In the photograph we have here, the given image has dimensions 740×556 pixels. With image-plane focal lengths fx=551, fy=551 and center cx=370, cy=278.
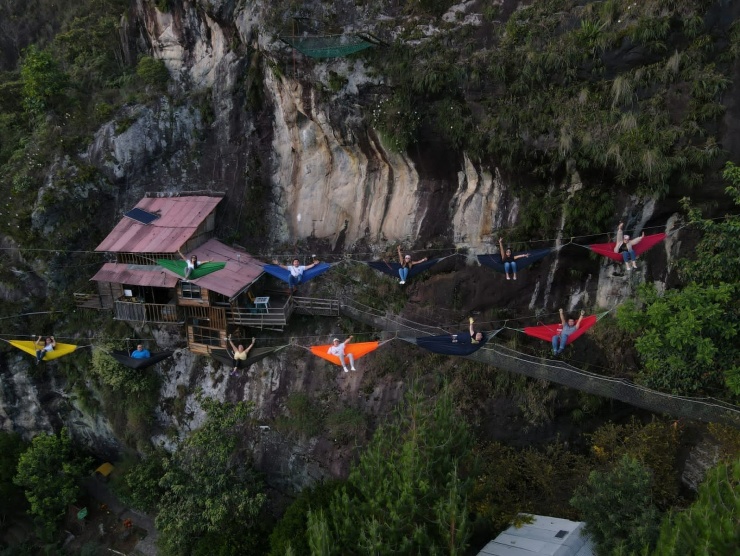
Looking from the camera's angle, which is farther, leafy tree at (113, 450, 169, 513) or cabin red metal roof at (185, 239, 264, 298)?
leafy tree at (113, 450, 169, 513)

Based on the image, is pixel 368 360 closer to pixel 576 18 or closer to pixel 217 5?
pixel 576 18

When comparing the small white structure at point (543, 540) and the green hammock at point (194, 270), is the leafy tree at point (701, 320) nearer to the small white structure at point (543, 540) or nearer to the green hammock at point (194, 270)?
the small white structure at point (543, 540)

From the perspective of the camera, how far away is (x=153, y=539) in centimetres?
1927

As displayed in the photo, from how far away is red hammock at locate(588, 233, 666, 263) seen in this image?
1264cm

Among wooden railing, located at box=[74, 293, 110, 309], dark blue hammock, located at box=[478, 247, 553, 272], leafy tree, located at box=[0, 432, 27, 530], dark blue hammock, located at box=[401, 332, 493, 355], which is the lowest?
leafy tree, located at box=[0, 432, 27, 530]

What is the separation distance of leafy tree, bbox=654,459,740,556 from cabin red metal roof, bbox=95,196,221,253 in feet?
47.0

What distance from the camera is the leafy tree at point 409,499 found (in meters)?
10.6

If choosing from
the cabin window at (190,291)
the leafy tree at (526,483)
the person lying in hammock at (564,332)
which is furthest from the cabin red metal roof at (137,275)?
the person lying in hammock at (564,332)

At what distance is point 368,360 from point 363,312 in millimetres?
1504

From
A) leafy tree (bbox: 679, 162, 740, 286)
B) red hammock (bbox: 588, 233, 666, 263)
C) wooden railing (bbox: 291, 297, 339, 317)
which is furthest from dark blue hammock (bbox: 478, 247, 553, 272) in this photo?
wooden railing (bbox: 291, 297, 339, 317)

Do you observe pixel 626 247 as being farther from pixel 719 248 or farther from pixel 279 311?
pixel 279 311

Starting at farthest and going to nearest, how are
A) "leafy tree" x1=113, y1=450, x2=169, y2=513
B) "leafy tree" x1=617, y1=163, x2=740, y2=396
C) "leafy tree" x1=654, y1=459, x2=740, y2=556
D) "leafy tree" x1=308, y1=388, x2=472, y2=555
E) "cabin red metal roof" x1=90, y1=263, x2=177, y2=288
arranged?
1. "leafy tree" x1=113, y1=450, x2=169, y2=513
2. "cabin red metal roof" x1=90, y1=263, x2=177, y2=288
3. "leafy tree" x1=617, y1=163, x2=740, y2=396
4. "leafy tree" x1=308, y1=388, x2=472, y2=555
5. "leafy tree" x1=654, y1=459, x2=740, y2=556

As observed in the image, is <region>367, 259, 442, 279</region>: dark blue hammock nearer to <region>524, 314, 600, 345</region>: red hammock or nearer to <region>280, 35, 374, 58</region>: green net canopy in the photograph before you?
<region>524, 314, 600, 345</region>: red hammock

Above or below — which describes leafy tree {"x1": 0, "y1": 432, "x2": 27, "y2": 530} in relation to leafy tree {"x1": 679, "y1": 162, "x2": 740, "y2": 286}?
below
